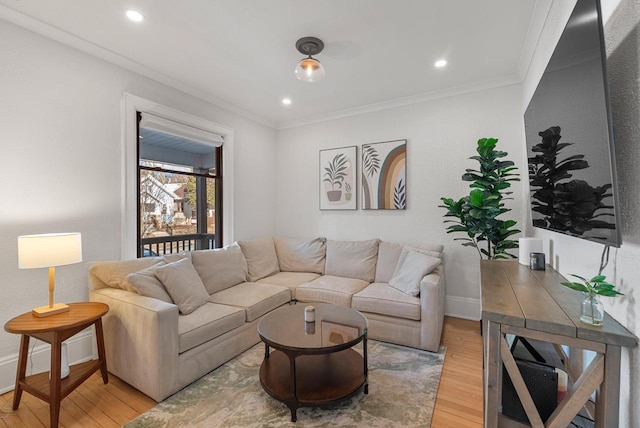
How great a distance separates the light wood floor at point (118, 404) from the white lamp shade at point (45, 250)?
0.95 m

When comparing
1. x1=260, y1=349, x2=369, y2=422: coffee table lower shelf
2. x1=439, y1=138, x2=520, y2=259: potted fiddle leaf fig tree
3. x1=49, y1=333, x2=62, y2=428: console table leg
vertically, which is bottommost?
x1=260, y1=349, x2=369, y2=422: coffee table lower shelf

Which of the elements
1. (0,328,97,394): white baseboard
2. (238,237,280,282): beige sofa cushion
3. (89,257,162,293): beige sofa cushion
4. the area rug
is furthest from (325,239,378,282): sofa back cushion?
(0,328,97,394): white baseboard

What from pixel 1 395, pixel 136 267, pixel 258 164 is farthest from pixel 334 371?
pixel 258 164

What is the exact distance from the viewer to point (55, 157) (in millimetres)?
2271

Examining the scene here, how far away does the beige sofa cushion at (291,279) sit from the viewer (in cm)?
328

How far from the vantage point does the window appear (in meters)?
2.98

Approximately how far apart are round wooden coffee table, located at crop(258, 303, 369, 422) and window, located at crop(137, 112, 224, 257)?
1.77m

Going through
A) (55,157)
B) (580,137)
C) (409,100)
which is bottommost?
(580,137)

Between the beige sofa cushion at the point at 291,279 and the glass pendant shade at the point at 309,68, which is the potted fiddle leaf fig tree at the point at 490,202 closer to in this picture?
the glass pendant shade at the point at 309,68

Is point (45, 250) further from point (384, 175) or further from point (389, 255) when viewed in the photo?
point (384, 175)

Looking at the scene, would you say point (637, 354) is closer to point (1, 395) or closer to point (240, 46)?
point (240, 46)

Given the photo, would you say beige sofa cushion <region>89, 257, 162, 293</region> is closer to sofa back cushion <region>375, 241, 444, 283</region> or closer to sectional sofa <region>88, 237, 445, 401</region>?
sectional sofa <region>88, 237, 445, 401</region>

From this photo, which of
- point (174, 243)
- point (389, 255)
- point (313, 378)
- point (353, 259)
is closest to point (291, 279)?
Answer: point (353, 259)

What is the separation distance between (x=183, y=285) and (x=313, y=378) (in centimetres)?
132
